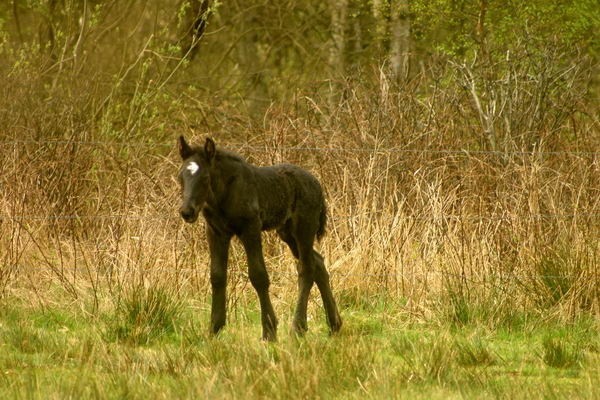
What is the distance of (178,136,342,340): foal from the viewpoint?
23.5ft

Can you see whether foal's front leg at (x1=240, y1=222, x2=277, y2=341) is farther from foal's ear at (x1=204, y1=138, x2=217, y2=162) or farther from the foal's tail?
the foal's tail

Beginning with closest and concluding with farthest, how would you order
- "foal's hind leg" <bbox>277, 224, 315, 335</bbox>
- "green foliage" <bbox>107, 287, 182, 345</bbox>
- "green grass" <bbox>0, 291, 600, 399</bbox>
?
1. "green grass" <bbox>0, 291, 600, 399</bbox>
2. "green foliage" <bbox>107, 287, 182, 345</bbox>
3. "foal's hind leg" <bbox>277, 224, 315, 335</bbox>

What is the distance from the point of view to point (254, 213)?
24.2 ft

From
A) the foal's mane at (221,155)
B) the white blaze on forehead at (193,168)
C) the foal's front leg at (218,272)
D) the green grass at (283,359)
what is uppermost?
the foal's mane at (221,155)

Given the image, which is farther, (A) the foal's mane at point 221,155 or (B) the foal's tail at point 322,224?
(B) the foal's tail at point 322,224

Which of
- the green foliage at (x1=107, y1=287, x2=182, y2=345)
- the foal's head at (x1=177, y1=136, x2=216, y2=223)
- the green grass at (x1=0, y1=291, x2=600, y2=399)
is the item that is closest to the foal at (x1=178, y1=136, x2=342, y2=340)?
the foal's head at (x1=177, y1=136, x2=216, y2=223)

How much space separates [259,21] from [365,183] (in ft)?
44.2

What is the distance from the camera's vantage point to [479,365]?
6867mm

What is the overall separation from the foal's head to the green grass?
777mm

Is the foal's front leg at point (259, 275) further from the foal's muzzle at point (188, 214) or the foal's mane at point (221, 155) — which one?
the foal's muzzle at point (188, 214)

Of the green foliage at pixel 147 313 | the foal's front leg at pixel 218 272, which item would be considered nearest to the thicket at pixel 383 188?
the green foliage at pixel 147 313

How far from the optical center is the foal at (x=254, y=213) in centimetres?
715

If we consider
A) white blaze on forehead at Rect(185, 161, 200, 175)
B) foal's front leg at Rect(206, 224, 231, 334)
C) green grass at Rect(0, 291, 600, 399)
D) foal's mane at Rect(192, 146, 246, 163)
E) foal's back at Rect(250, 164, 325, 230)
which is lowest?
green grass at Rect(0, 291, 600, 399)

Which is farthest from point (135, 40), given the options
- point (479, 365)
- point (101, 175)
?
point (479, 365)
